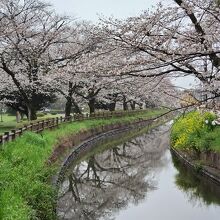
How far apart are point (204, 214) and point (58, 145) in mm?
10117

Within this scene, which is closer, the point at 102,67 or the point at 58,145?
the point at 102,67

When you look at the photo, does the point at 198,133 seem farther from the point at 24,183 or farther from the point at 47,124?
the point at 24,183

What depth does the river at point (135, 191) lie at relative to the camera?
1466cm

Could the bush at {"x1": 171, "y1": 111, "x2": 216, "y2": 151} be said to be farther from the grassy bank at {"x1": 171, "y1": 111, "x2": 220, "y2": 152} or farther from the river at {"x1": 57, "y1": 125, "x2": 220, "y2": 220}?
the river at {"x1": 57, "y1": 125, "x2": 220, "y2": 220}

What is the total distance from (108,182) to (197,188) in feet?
13.8

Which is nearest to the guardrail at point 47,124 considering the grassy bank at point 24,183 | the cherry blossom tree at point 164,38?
the grassy bank at point 24,183

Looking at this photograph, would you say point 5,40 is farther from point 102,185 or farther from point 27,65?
point 102,185

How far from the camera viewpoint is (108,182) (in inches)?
787

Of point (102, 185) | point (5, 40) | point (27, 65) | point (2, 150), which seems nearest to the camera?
point (2, 150)

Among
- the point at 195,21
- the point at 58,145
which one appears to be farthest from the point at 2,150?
the point at 58,145

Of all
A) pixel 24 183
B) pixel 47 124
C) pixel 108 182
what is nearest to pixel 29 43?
pixel 47 124

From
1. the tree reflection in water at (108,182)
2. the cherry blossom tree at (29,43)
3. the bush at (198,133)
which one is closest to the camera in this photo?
the tree reflection in water at (108,182)

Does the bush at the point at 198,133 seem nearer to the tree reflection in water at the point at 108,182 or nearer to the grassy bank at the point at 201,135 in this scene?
the grassy bank at the point at 201,135

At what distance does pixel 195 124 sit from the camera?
2364 centimetres
